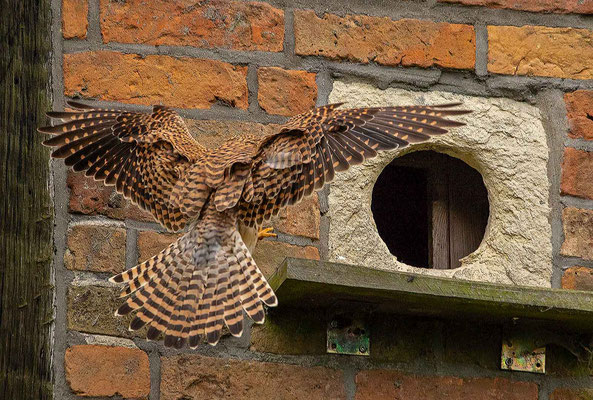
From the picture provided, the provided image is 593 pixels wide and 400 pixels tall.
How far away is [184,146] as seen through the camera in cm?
364

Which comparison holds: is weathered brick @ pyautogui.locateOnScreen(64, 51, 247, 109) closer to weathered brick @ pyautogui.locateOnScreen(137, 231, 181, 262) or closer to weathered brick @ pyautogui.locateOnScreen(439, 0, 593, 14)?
weathered brick @ pyautogui.locateOnScreen(137, 231, 181, 262)

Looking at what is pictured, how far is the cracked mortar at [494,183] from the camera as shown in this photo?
3.86 metres

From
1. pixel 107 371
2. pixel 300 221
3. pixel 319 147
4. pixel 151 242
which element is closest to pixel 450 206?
pixel 300 221

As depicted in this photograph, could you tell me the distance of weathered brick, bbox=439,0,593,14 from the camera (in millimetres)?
4059

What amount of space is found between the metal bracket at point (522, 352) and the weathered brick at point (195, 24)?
112cm

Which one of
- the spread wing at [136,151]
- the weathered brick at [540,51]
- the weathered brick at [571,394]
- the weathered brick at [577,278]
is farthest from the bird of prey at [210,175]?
the weathered brick at [571,394]

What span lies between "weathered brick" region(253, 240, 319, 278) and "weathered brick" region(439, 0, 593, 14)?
0.94 metres

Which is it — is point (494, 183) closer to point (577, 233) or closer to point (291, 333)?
point (577, 233)

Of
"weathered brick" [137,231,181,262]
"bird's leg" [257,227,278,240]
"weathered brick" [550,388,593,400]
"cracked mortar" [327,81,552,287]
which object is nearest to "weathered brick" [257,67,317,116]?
"cracked mortar" [327,81,552,287]

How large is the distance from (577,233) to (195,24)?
1.34 m

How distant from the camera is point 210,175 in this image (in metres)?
3.54

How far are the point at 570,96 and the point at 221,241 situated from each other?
1.24 meters

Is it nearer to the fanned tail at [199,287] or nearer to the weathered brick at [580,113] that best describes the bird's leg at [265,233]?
the fanned tail at [199,287]

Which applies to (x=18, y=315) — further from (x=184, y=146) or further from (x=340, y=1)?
(x=340, y=1)
